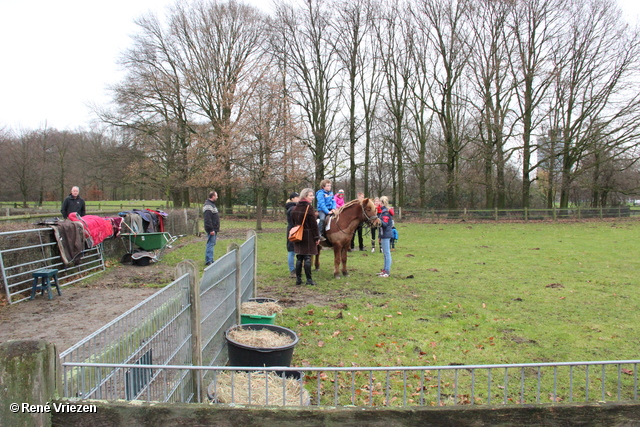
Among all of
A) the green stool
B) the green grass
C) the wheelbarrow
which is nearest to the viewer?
the green grass

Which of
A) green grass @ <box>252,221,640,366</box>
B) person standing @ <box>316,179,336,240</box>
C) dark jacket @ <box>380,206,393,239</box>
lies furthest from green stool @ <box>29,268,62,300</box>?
dark jacket @ <box>380,206,393,239</box>

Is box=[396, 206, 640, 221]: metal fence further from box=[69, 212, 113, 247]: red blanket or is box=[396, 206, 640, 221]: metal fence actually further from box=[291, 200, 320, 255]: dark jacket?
box=[69, 212, 113, 247]: red blanket

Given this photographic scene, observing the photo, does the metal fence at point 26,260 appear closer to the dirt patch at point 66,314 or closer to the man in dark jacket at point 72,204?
the dirt patch at point 66,314

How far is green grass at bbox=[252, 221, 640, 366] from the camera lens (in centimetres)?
490

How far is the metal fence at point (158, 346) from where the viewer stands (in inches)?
78.3

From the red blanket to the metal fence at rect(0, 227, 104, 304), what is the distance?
2.39ft

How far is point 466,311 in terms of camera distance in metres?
6.68

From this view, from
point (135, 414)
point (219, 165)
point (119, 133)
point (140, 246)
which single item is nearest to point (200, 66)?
point (119, 133)

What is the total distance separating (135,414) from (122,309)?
19.0ft

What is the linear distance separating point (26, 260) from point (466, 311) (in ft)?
26.2

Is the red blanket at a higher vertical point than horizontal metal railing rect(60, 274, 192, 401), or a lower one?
higher

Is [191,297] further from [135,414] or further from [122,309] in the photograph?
[122,309]

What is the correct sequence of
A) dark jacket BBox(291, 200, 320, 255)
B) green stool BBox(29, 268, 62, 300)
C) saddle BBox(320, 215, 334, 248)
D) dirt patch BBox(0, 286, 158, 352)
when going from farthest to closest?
saddle BBox(320, 215, 334, 248)
dark jacket BBox(291, 200, 320, 255)
green stool BBox(29, 268, 62, 300)
dirt patch BBox(0, 286, 158, 352)

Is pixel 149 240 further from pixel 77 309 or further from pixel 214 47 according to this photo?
pixel 214 47
